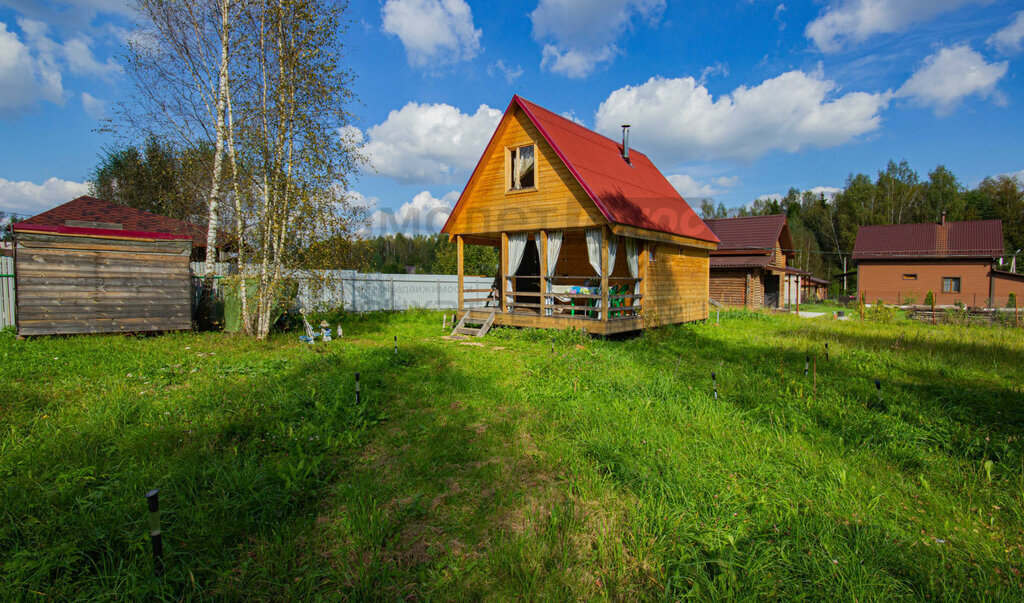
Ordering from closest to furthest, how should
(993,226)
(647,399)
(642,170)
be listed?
(647,399) → (642,170) → (993,226)

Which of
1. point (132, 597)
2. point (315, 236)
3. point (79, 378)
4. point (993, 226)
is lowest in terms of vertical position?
point (132, 597)

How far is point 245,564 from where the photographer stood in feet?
8.93

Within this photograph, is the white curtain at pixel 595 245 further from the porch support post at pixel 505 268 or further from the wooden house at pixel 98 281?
the wooden house at pixel 98 281

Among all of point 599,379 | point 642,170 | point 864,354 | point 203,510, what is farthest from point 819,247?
point 203,510

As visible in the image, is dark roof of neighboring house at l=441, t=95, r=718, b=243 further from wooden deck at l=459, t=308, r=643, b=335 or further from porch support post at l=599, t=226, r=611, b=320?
wooden deck at l=459, t=308, r=643, b=335

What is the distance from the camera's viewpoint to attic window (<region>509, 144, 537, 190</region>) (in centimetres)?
1192

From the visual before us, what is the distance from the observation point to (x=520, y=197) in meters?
12.0

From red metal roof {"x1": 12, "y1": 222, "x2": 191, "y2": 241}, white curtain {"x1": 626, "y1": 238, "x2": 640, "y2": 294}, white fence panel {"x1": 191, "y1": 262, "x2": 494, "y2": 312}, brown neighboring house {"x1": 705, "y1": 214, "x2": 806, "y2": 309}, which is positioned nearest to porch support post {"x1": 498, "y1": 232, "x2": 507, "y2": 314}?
white curtain {"x1": 626, "y1": 238, "x2": 640, "y2": 294}

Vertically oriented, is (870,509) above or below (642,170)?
below

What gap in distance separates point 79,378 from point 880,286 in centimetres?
3707

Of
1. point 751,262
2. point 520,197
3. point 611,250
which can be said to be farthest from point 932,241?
point 520,197

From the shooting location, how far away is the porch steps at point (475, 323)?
11883 mm

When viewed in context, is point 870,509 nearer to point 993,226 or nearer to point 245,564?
point 245,564

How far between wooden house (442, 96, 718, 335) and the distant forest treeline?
3751 cm
